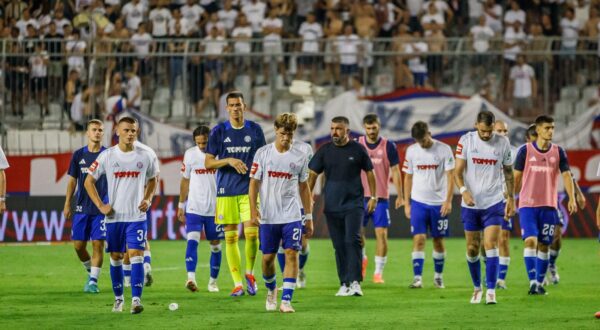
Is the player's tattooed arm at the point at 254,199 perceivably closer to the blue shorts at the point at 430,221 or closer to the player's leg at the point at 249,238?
the player's leg at the point at 249,238

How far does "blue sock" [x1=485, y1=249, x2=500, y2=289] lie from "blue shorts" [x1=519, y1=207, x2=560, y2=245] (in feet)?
4.74

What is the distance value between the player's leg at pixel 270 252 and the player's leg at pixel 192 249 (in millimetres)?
2707

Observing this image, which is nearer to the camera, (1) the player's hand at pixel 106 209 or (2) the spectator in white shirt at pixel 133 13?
(1) the player's hand at pixel 106 209

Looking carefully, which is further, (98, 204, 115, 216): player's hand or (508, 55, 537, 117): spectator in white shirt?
(508, 55, 537, 117): spectator in white shirt

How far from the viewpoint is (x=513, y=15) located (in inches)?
1254

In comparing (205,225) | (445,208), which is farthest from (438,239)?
(205,225)

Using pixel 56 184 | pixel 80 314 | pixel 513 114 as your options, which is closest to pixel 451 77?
pixel 513 114

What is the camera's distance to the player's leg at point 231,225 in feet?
50.9

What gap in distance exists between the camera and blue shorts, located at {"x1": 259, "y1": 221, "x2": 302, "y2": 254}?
13.7 meters

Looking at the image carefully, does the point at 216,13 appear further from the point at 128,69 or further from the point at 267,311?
the point at 267,311

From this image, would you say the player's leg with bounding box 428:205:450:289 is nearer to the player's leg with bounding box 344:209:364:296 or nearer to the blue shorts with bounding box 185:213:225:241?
the player's leg with bounding box 344:209:364:296

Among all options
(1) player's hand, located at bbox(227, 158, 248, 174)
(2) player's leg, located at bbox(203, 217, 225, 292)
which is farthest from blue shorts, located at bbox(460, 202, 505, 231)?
(2) player's leg, located at bbox(203, 217, 225, 292)

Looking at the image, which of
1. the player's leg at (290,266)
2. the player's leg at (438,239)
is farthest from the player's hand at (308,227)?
the player's leg at (438,239)

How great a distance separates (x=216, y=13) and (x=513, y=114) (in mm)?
8223
